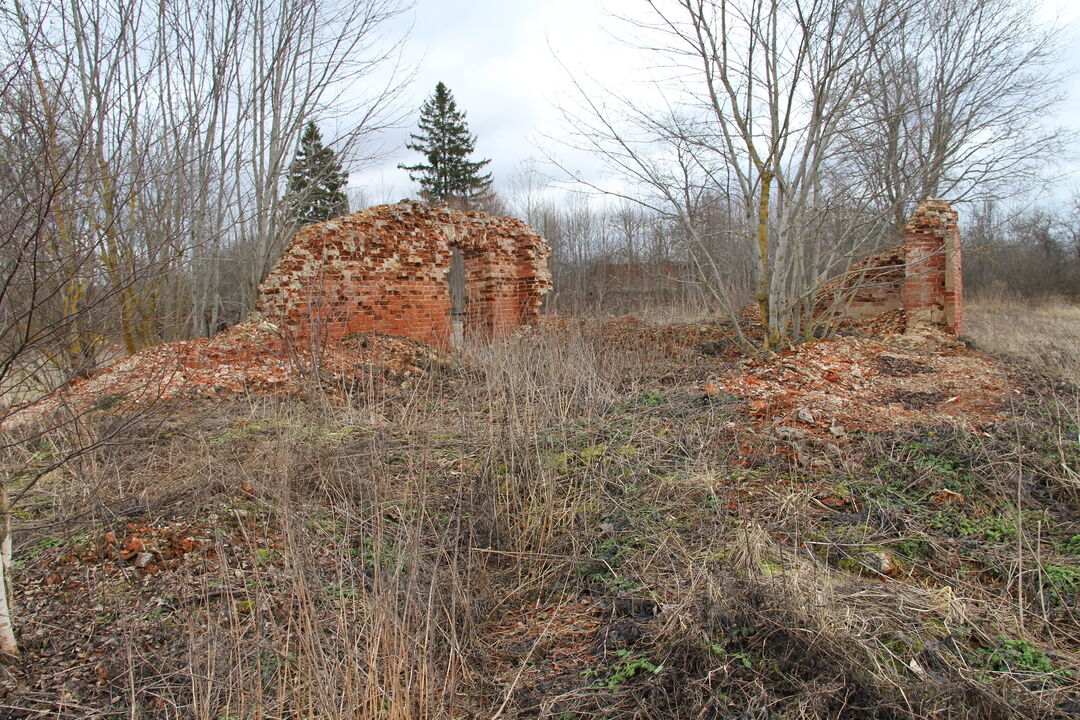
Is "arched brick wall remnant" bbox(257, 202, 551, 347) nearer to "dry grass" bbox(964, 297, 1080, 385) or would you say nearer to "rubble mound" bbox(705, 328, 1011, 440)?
"rubble mound" bbox(705, 328, 1011, 440)

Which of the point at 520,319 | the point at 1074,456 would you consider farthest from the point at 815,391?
the point at 520,319

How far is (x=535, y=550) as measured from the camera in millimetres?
3016

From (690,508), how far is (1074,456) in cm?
231

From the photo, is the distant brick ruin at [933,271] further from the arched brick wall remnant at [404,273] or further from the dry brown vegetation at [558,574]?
the dry brown vegetation at [558,574]

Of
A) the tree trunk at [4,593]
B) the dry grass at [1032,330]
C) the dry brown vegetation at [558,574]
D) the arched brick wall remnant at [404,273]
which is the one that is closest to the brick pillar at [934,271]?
the dry grass at [1032,330]

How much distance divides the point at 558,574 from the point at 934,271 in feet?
31.5

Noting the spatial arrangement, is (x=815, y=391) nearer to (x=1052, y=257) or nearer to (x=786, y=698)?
(x=786, y=698)

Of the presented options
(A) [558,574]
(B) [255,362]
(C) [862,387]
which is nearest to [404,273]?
(B) [255,362]

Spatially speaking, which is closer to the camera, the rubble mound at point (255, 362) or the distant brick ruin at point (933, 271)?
the rubble mound at point (255, 362)

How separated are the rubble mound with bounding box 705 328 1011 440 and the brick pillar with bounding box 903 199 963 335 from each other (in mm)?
1318

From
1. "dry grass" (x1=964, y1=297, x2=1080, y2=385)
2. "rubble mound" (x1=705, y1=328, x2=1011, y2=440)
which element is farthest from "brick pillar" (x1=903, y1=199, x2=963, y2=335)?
"rubble mound" (x1=705, y1=328, x2=1011, y2=440)

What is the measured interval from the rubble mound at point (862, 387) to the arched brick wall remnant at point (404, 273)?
3.88m

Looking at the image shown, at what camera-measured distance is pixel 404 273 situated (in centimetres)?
1002

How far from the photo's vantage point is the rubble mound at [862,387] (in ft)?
15.3
